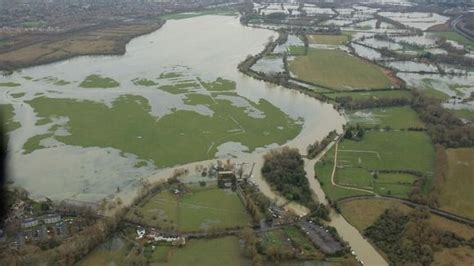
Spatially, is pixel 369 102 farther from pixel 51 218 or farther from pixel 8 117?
pixel 8 117

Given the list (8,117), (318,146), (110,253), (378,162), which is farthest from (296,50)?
(110,253)

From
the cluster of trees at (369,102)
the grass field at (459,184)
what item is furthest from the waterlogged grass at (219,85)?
the grass field at (459,184)

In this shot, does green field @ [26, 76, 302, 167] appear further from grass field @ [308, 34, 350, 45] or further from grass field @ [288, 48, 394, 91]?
grass field @ [308, 34, 350, 45]

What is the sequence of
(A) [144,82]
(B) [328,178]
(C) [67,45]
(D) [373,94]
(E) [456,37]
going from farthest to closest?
(E) [456,37], (C) [67,45], (A) [144,82], (D) [373,94], (B) [328,178]

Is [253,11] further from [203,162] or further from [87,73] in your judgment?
[203,162]

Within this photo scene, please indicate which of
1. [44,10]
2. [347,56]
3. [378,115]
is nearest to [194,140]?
[378,115]

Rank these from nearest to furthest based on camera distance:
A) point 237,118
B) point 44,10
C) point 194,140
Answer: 1. point 194,140
2. point 237,118
3. point 44,10

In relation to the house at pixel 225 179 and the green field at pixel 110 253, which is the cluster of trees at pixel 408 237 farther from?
the green field at pixel 110 253
